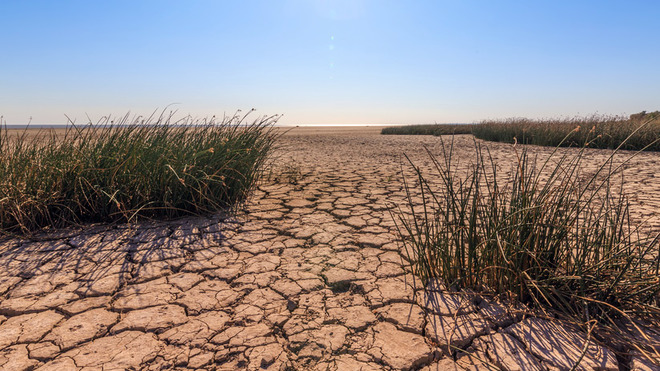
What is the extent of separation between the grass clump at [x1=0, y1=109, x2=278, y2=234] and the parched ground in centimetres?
22

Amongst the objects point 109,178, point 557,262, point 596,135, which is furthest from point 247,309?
point 596,135

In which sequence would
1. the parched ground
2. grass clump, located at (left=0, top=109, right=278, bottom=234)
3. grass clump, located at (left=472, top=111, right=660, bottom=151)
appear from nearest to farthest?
the parched ground → grass clump, located at (left=0, top=109, right=278, bottom=234) → grass clump, located at (left=472, top=111, right=660, bottom=151)

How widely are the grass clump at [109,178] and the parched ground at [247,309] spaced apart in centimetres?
22

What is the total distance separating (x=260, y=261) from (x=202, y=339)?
75 cm

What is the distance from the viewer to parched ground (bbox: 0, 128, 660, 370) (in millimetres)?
1318

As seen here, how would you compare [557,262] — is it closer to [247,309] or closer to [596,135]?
[247,309]

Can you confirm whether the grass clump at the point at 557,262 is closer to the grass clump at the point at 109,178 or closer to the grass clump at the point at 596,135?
the grass clump at the point at 109,178

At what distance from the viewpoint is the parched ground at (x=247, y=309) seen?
1.32 meters

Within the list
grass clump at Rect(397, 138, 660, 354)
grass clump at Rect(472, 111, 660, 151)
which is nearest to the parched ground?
grass clump at Rect(397, 138, 660, 354)

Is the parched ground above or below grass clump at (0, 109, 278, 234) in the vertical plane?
below

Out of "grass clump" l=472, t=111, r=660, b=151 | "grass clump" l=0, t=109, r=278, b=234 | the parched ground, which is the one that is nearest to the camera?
the parched ground

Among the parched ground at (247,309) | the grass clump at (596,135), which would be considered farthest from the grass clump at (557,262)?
the grass clump at (596,135)

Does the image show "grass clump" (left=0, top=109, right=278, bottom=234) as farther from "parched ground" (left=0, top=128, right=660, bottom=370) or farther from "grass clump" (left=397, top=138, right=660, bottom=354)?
"grass clump" (left=397, top=138, right=660, bottom=354)

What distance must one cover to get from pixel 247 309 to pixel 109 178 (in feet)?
6.00
